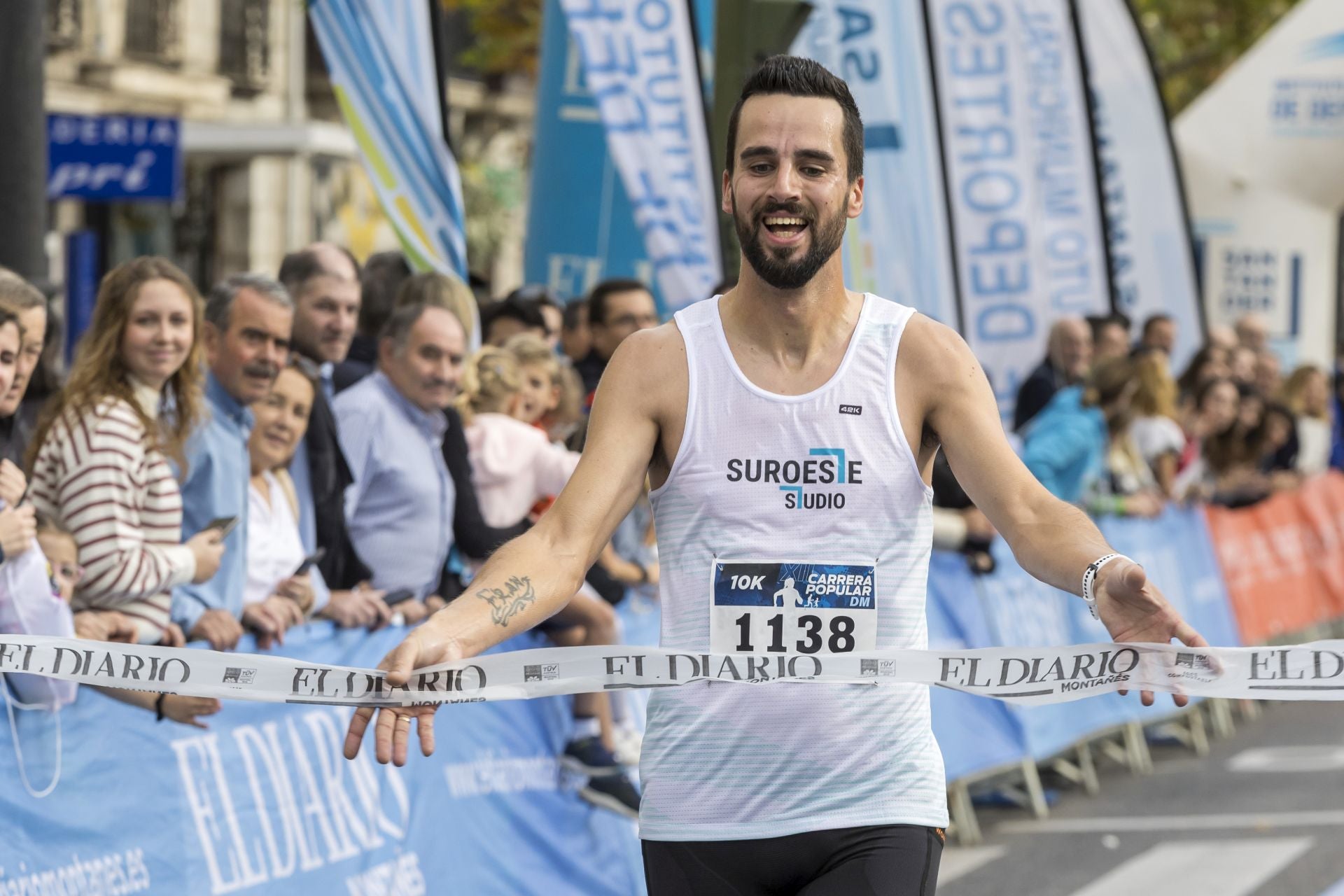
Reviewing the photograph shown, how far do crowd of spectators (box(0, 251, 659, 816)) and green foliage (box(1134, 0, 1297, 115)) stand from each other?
2420cm

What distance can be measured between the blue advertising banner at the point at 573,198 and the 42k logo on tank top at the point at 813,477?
9567mm

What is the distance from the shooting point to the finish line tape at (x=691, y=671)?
3.65 metres

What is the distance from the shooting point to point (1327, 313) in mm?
23438

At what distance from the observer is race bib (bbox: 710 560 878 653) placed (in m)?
3.62

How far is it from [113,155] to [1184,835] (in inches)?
300

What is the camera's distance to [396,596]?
689 cm

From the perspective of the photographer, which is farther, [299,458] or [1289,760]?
[1289,760]

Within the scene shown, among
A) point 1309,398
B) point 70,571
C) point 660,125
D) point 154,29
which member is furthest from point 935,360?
point 154,29

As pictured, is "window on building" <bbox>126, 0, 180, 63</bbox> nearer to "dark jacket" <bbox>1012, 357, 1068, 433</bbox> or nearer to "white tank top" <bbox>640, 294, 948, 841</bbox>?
"dark jacket" <bbox>1012, 357, 1068, 433</bbox>

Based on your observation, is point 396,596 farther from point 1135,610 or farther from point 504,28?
point 504,28

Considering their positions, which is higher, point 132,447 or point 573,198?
point 573,198

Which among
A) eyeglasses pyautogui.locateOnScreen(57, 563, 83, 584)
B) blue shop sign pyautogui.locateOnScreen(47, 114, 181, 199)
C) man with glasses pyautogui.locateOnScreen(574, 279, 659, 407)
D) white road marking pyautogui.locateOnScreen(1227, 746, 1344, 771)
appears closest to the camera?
eyeglasses pyautogui.locateOnScreen(57, 563, 83, 584)

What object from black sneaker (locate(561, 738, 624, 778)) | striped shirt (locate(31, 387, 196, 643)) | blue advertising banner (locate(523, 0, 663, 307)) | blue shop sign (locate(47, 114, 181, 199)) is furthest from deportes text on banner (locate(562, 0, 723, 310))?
striped shirt (locate(31, 387, 196, 643))

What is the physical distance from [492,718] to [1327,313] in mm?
18568
